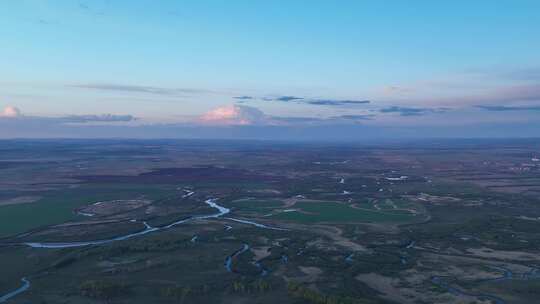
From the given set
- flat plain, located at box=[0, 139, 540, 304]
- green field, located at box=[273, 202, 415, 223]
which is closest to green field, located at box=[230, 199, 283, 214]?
flat plain, located at box=[0, 139, 540, 304]

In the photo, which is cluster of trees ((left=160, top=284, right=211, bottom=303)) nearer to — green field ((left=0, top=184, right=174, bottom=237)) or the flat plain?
the flat plain

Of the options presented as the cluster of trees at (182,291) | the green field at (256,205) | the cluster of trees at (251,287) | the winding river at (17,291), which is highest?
the green field at (256,205)

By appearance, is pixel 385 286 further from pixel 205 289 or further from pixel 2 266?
pixel 2 266

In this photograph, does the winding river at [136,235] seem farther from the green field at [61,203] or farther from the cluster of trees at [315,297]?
the green field at [61,203]

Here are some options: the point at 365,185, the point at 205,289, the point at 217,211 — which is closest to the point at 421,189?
the point at 365,185

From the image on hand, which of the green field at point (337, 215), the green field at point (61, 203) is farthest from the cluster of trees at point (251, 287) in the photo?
the green field at point (61, 203)

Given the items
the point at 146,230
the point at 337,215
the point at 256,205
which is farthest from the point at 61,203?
the point at 337,215

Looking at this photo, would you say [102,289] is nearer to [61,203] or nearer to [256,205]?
[256,205]
